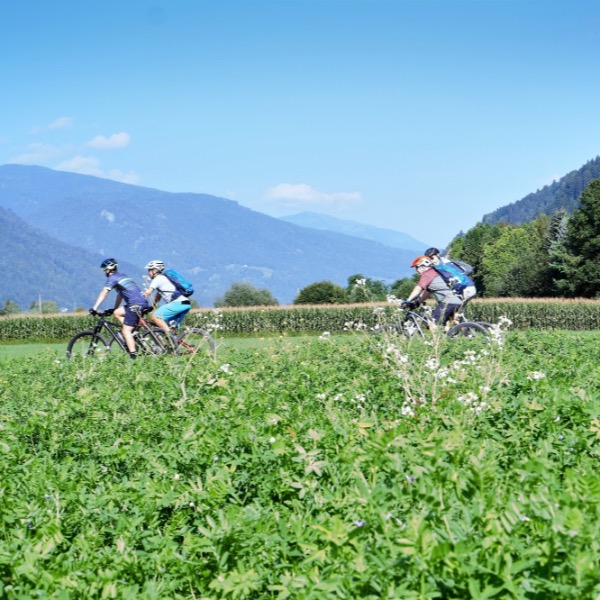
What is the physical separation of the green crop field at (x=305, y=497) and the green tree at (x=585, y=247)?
6206 cm

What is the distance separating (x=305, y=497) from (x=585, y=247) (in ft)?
221

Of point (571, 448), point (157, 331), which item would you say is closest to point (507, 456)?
point (571, 448)

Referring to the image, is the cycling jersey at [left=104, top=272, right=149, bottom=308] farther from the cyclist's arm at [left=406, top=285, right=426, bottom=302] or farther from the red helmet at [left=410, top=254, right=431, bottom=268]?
the red helmet at [left=410, top=254, right=431, bottom=268]

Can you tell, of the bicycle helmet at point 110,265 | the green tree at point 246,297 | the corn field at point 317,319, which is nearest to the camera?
the bicycle helmet at point 110,265

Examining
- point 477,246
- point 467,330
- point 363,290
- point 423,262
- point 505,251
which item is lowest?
point 467,330

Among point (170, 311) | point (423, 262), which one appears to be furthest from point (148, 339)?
point (423, 262)

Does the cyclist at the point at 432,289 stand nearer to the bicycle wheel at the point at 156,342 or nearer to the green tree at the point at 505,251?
the bicycle wheel at the point at 156,342

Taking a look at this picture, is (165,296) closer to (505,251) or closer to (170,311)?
(170,311)

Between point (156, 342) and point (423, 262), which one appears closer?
point (423, 262)

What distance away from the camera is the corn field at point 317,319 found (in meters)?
35.2

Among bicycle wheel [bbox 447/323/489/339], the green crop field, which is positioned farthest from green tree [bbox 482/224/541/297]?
the green crop field

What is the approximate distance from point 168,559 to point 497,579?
1.29m

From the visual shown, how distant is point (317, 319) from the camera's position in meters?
36.5

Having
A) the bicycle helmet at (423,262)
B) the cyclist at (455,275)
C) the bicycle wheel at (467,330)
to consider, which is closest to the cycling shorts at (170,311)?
the bicycle helmet at (423,262)
